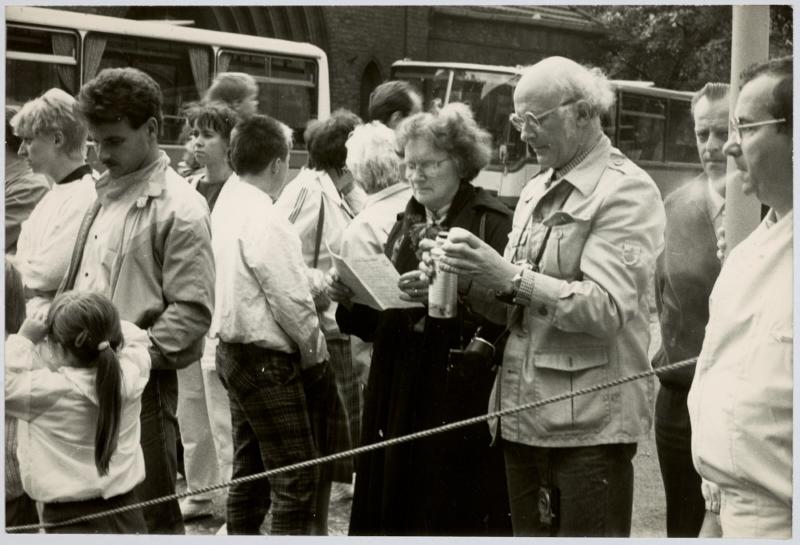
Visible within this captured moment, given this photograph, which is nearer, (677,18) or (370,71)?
(677,18)

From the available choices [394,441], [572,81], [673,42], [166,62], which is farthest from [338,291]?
[166,62]

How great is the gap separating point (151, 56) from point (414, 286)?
183 cm

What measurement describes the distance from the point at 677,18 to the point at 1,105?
6.94 ft

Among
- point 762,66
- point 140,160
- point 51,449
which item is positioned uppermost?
point 762,66

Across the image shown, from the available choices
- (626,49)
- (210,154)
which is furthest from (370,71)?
(626,49)

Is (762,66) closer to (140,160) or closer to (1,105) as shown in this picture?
(140,160)

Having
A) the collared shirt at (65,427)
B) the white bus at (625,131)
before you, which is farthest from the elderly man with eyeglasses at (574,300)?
the collared shirt at (65,427)

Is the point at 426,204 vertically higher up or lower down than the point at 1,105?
lower down

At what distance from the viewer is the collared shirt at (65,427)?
3.53 metres

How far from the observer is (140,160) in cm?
380

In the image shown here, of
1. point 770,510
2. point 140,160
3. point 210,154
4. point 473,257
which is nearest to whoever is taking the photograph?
point 770,510

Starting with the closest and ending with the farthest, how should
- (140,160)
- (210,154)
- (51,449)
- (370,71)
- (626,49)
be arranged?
1. (51,449)
2. (140,160)
3. (626,49)
4. (210,154)
5. (370,71)

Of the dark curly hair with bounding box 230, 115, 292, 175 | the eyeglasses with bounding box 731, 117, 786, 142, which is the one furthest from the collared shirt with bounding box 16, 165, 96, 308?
the eyeglasses with bounding box 731, 117, 786, 142

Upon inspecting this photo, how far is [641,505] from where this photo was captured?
12.9 feet
